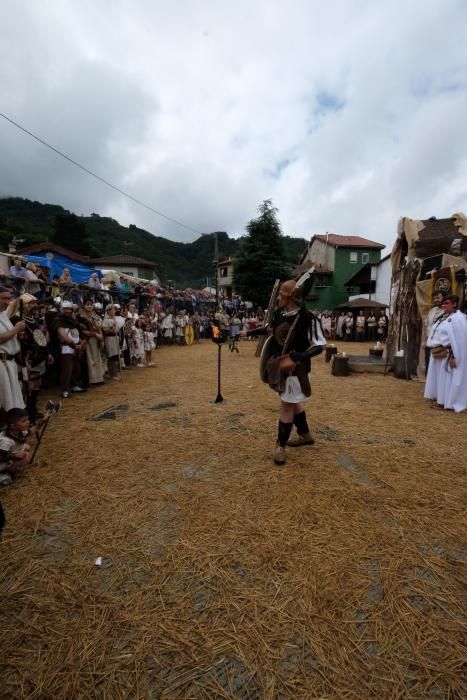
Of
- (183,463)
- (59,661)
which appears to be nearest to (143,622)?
(59,661)

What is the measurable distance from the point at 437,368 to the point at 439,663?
221 inches

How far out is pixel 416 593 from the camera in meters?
2.00

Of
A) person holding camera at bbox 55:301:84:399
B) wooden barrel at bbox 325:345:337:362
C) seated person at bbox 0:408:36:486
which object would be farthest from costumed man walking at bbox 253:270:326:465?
wooden barrel at bbox 325:345:337:362

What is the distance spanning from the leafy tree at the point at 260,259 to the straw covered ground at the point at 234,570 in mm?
26108

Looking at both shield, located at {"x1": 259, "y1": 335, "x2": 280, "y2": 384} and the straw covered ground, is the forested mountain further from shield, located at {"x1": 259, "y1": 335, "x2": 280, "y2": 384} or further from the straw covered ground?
the straw covered ground

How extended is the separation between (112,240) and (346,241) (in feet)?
152

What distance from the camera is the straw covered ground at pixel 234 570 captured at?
157 cm

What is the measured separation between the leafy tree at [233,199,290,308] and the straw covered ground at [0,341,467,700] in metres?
26.1

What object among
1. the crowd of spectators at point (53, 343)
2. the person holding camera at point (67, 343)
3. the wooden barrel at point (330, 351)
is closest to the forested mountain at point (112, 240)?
the crowd of spectators at point (53, 343)

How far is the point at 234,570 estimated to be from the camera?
2195mm

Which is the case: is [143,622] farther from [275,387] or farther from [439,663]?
[275,387]

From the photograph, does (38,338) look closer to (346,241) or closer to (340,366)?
(340,366)

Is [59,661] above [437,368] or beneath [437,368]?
beneath

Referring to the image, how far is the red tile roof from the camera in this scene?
3910cm
